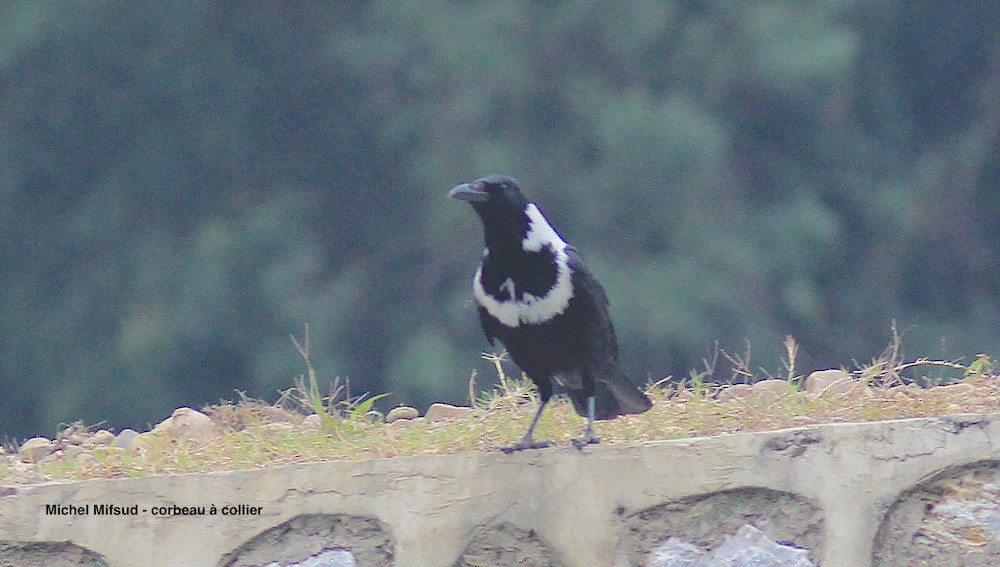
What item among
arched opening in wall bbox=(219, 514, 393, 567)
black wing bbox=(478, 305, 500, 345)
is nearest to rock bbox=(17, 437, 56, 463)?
arched opening in wall bbox=(219, 514, 393, 567)

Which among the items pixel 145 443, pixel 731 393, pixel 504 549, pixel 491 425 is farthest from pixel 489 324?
pixel 145 443

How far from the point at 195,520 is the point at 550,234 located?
42.7 inches

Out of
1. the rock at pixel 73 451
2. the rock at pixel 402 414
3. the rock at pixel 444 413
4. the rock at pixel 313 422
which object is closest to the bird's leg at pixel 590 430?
the rock at pixel 444 413

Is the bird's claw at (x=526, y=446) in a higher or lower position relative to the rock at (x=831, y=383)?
lower

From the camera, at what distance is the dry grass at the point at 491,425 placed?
3.30 meters

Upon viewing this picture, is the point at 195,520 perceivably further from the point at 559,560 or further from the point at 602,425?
the point at 602,425

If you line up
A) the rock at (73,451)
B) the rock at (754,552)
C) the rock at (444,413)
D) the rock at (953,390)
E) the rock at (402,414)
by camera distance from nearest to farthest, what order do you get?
1. the rock at (754,552)
2. the rock at (953,390)
3. the rock at (73,451)
4. the rock at (444,413)
5. the rock at (402,414)

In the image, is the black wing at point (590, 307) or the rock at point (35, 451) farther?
the rock at point (35, 451)

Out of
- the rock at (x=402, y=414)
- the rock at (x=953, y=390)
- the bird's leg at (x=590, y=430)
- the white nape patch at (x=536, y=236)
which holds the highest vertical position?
the white nape patch at (x=536, y=236)

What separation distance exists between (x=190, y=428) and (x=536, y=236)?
3.42 ft

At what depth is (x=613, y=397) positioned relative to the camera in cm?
363

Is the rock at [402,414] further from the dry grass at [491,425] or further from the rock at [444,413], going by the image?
the dry grass at [491,425]

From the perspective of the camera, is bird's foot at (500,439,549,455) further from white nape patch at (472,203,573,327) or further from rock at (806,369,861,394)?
rock at (806,369,861,394)

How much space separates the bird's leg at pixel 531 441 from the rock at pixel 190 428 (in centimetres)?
79
